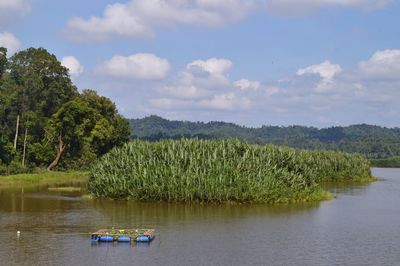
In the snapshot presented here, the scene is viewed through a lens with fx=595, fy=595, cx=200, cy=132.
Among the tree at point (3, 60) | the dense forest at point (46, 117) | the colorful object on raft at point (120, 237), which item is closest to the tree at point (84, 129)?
the dense forest at point (46, 117)

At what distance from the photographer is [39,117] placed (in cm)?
7212

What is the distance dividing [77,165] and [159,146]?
31.3 m

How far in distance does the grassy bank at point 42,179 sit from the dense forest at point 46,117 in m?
2.59

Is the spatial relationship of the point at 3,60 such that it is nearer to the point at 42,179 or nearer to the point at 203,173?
the point at 42,179

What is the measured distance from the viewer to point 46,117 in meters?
74.2

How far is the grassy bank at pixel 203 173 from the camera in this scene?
1649 inches

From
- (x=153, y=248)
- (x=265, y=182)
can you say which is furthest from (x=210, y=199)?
(x=153, y=248)

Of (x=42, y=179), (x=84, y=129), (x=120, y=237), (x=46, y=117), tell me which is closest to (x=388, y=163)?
(x=84, y=129)

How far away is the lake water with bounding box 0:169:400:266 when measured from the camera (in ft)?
80.9

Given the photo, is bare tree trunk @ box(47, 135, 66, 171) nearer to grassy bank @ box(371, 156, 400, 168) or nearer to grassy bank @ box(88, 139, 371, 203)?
grassy bank @ box(88, 139, 371, 203)

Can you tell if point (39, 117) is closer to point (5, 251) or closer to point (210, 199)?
point (210, 199)

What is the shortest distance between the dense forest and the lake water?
2337cm

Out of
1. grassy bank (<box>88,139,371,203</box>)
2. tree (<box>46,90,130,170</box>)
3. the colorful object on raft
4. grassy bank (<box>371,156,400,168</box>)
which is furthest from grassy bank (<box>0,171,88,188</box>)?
grassy bank (<box>371,156,400,168</box>)

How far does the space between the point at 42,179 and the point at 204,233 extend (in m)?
36.2
